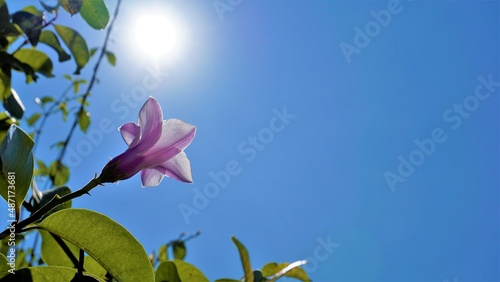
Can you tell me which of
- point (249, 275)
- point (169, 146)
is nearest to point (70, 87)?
point (249, 275)

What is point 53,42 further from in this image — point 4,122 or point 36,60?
point 4,122

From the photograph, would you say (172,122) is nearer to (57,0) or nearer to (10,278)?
(10,278)

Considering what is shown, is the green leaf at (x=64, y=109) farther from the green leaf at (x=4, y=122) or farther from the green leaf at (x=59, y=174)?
the green leaf at (x=4, y=122)

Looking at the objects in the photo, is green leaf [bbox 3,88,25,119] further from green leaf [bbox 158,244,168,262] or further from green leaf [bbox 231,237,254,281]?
green leaf [bbox 158,244,168,262]

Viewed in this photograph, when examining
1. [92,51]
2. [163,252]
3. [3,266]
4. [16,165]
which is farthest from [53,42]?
[163,252]

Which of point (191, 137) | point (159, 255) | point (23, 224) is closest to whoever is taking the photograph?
point (23, 224)

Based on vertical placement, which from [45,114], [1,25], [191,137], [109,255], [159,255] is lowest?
[109,255]
